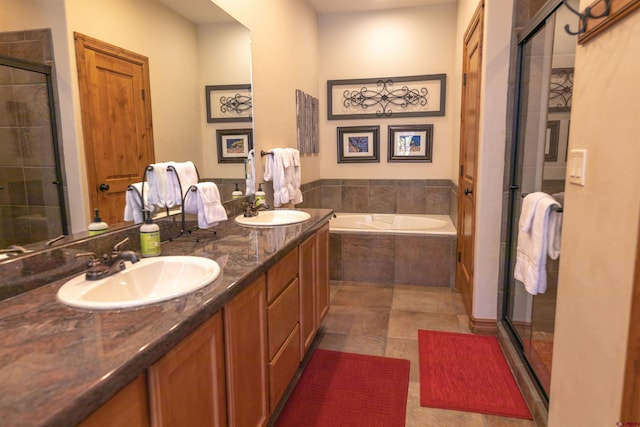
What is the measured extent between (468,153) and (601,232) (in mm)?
2145

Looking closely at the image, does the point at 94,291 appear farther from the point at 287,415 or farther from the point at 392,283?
the point at 392,283

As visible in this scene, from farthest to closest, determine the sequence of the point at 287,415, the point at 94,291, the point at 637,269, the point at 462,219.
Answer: the point at 462,219, the point at 287,415, the point at 94,291, the point at 637,269

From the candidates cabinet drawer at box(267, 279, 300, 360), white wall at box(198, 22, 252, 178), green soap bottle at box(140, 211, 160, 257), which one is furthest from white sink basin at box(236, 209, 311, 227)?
green soap bottle at box(140, 211, 160, 257)

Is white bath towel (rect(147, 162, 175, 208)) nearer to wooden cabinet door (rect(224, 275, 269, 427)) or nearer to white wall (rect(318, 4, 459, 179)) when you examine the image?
wooden cabinet door (rect(224, 275, 269, 427))

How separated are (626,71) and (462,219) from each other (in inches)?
96.6

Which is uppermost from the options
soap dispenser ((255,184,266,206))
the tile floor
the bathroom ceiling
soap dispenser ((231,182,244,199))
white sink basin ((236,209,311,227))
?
the bathroom ceiling

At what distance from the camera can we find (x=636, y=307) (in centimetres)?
98

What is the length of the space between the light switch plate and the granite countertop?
1.13 meters

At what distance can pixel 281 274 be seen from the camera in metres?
1.82

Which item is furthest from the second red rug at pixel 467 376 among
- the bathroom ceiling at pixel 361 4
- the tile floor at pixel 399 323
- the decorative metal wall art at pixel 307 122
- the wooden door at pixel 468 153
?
the bathroom ceiling at pixel 361 4

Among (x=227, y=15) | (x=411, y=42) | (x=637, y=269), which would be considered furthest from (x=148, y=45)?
(x=411, y=42)

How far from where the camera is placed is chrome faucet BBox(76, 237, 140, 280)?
1.27 meters

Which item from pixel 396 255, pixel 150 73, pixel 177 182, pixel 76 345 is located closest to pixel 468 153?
pixel 396 255

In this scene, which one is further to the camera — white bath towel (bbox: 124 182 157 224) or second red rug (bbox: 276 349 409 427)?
second red rug (bbox: 276 349 409 427)
